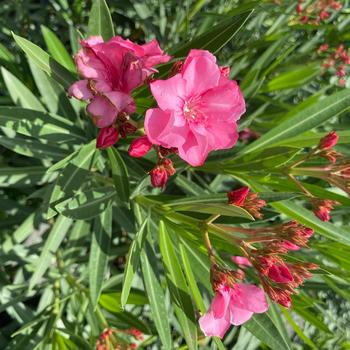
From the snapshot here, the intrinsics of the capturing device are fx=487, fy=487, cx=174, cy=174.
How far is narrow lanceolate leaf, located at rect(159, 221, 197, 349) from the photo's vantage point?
129 centimetres

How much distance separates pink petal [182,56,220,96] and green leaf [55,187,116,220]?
429 mm

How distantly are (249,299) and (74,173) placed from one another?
1.76ft

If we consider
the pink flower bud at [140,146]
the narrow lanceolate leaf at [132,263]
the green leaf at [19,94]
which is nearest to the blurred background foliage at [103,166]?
the green leaf at [19,94]

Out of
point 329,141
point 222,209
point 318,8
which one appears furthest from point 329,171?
point 318,8

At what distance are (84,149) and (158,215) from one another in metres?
0.27

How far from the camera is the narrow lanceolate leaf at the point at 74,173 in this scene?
1.20 metres

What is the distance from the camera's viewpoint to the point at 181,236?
1354 millimetres

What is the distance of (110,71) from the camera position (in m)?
0.93

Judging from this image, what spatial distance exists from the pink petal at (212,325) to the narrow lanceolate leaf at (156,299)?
272 mm

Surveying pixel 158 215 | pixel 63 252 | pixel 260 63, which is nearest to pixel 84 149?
pixel 158 215

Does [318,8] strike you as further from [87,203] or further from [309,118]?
[87,203]

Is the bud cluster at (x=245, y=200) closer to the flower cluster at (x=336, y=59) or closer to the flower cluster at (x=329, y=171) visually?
the flower cluster at (x=329, y=171)

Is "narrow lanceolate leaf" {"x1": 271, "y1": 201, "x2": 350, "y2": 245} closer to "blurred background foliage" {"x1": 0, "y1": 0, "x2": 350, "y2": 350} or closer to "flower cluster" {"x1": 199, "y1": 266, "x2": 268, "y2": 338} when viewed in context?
"blurred background foliage" {"x1": 0, "y1": 0, "x2": 350, "y2": 350}

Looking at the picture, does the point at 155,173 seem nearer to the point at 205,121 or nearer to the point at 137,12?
the point at 205,121
